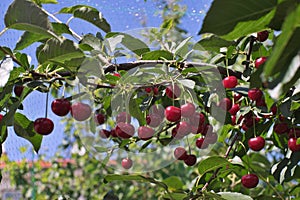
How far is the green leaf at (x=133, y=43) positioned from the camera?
1121mm

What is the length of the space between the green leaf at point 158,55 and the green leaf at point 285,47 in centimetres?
57

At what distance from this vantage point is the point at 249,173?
130cm

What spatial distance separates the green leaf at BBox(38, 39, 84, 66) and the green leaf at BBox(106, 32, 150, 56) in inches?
8.5

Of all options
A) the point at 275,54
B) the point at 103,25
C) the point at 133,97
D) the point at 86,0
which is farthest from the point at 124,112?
the point at 275,54

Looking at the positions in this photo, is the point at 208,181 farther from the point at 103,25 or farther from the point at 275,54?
the point at 275,54

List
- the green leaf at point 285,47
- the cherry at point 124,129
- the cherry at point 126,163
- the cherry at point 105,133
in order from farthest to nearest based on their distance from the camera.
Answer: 1. the cherry at point 126,163
2. the cherry at point 105,133
3. the cherry at point 124,129
4. the green leaf at point 285,47

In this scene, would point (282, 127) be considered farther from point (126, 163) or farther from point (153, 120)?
point (126, 163)

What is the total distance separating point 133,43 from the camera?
3.83 ft

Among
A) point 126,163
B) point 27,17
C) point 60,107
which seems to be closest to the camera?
point 27,17

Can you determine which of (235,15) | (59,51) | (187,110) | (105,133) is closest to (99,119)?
(105,133)

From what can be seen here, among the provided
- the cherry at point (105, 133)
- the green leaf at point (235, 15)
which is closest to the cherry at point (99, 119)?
the cherry at point (105, 133)

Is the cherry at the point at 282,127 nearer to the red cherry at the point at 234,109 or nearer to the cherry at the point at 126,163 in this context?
the red cherry at the point at 234,109

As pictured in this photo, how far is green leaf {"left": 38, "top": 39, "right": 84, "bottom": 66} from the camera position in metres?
0.88

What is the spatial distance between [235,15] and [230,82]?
0.60m
